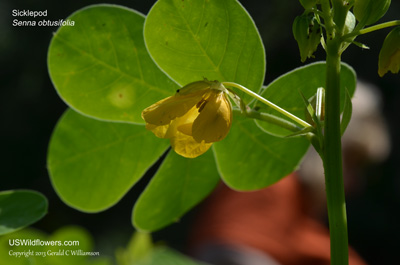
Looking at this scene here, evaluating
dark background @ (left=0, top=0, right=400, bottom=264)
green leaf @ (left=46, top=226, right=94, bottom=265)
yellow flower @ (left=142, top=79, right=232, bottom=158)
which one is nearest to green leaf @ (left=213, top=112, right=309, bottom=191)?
yellow flower @ (left=142, top=79, right=232, bottom=158)

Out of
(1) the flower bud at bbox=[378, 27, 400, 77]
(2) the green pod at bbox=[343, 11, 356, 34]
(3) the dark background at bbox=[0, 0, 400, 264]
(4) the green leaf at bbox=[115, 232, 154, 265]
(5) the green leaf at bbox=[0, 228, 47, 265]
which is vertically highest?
(2) the green pod at bbox=[343, 11, 356, 34]

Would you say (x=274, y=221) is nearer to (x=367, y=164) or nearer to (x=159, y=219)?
(x=367, y=164)

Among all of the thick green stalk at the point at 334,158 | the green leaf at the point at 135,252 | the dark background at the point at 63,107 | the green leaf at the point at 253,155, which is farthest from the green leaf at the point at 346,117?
the dark background at the point at 63,107

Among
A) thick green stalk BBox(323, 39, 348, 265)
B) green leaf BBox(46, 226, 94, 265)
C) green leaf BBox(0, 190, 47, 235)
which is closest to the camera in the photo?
thick green stalk BBox(323, 39, 348, 265)

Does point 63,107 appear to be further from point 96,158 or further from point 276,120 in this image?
point 276,120

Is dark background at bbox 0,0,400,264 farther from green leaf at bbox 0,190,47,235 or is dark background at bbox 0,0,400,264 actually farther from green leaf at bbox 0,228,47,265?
green leaf at bbox 0,190,47,235

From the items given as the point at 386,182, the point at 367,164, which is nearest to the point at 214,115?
the point at 367,164
